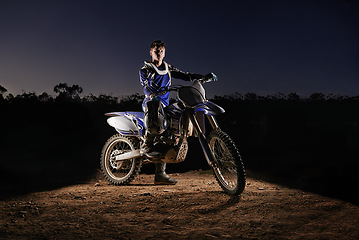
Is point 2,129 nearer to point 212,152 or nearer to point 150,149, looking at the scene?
point 150,149

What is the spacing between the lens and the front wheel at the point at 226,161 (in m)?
4.32

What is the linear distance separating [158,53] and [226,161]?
97.5 inches

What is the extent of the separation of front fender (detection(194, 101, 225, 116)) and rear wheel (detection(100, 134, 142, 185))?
1.92 meters

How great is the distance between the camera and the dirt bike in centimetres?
459

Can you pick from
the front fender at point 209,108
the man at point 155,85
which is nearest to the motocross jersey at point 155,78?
the man at point 155,85

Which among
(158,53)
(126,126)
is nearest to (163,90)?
(158,53)

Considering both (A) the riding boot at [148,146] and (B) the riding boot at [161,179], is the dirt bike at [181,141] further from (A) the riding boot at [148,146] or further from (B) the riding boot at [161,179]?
(B) the riding boot at [161,179]

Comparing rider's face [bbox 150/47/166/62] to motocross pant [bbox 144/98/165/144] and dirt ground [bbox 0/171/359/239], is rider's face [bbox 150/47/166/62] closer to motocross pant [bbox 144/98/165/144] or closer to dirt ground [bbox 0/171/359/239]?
motocross pant [bbox 144/98/165/144]

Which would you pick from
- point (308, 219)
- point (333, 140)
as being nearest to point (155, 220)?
point (308, 219)

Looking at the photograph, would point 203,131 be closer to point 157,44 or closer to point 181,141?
point 181,141

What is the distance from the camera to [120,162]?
20.9 feet

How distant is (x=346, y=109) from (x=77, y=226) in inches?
651

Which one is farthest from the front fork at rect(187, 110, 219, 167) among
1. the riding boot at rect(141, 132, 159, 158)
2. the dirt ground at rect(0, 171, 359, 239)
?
the riding boot at rect(141, 132, 159, 158)

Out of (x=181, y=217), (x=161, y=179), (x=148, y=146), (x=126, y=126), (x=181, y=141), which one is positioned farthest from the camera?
(x=161, y=179)
